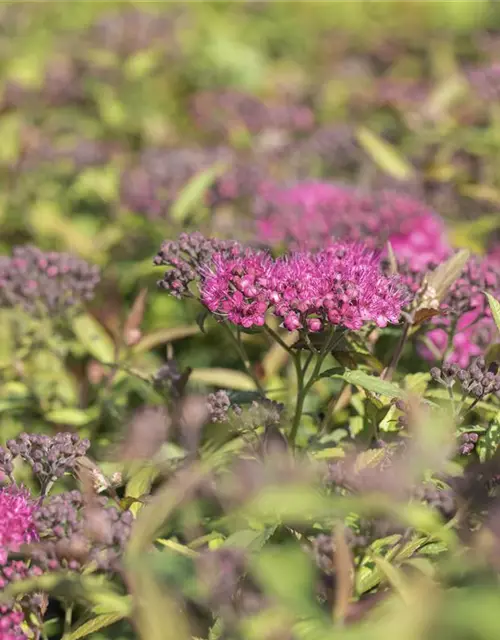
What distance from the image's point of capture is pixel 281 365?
1988mm

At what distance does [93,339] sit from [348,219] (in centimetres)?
73

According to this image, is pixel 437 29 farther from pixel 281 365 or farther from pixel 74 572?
pixel 74 572

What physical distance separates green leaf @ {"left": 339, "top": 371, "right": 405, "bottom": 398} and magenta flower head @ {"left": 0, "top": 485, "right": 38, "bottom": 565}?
0.48 m

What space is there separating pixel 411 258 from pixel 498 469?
1.90 ft

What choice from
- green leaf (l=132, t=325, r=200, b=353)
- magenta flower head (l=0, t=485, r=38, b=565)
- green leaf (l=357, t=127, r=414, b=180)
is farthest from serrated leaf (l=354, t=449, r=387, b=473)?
green leaf (l=357, t=127, r=414, b=180)

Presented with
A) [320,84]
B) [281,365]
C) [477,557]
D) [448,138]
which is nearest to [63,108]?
[320,84]

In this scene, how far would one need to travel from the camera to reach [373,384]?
1.29 metres

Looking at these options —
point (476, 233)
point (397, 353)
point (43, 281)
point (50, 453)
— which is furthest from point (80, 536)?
point (476, 233)

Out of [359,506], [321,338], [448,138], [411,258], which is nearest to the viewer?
[359,506]

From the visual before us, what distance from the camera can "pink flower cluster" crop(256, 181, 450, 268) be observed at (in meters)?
2.22

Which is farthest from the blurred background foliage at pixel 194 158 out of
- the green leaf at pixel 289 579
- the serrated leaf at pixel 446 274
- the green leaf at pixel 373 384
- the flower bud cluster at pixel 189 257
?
the serrated leaf at pixel 446 274

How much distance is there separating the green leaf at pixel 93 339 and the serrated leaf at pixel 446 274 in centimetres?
78

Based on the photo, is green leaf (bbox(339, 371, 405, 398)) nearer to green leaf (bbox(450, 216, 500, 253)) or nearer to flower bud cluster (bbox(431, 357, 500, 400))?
flower bud cluster (bbox(431, 357, 500, 400))

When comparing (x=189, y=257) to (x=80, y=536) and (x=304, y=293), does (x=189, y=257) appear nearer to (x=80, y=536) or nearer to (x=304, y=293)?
(x=304, y=293)
